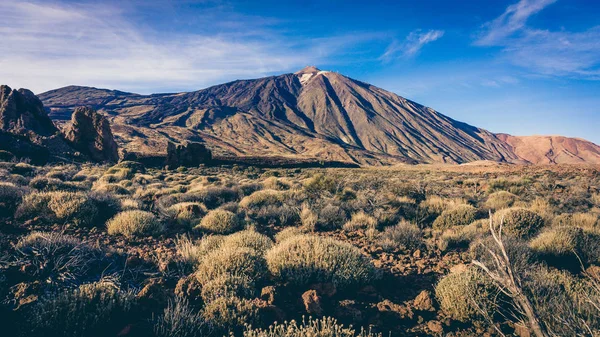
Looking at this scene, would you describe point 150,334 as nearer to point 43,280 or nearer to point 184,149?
point 43,280

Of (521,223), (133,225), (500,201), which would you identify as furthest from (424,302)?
(500,201)

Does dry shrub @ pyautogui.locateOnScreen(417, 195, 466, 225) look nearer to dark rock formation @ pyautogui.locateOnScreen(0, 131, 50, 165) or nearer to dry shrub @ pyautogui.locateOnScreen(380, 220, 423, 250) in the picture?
dry shrub @ pyautogui.locateOnScreen(380, 220, 423, 250)

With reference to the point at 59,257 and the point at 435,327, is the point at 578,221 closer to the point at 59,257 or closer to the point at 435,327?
the point at 435,327

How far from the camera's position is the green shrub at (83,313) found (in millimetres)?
2760

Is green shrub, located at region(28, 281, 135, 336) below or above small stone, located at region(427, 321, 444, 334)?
above

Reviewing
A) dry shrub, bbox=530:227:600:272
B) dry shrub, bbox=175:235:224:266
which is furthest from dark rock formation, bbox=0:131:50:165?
dry shrub, bbox=530:227:600:272

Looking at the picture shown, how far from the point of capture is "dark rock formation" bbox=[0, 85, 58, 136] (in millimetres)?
35588

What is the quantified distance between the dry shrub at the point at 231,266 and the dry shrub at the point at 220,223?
258 centimetres

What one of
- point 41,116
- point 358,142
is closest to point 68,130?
point 41,116

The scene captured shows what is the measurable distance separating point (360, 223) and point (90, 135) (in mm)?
36370

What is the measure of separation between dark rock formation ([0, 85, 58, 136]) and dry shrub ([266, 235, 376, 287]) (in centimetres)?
4170

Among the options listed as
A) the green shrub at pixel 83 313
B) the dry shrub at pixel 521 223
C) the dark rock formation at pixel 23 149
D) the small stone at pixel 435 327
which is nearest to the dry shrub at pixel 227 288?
the green shrub at pixel 83 313

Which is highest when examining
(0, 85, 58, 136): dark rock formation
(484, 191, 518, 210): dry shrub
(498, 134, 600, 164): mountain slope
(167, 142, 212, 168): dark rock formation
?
(498, 134, 600, 164): mountain slope

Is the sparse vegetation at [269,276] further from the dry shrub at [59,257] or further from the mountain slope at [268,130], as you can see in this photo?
the mountain slope at [268,130]
